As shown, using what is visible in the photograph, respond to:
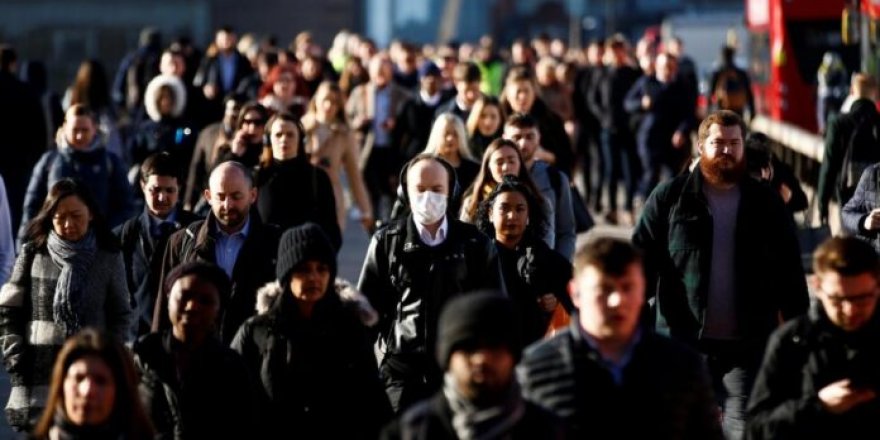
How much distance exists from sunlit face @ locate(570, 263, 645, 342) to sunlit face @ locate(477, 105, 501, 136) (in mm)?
8070

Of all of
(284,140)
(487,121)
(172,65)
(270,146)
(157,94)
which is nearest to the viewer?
(284,140)

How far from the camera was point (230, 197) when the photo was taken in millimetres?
10047

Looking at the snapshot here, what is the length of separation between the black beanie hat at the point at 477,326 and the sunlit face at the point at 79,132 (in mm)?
7292

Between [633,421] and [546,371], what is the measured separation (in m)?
0.25

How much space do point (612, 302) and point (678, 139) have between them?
48.0ft

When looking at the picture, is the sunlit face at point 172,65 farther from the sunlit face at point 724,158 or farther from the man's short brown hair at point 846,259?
the man's short brown hair at point 846,259

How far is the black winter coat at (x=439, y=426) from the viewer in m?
5.98

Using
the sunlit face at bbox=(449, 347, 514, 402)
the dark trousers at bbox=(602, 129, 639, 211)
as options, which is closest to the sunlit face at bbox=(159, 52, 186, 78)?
the dark trousers at bbox=(602, 129, 639, 211)

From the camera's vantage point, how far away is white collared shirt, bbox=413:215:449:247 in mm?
9539

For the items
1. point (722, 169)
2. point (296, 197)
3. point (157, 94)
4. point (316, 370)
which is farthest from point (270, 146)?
point (316, 370)

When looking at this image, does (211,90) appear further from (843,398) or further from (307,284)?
(843,398)

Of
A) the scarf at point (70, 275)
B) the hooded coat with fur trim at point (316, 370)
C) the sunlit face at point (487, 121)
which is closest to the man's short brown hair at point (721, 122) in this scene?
the hooded coat with fur trim at point (316, 370)

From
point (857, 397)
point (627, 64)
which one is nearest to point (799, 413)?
point (857, 397)

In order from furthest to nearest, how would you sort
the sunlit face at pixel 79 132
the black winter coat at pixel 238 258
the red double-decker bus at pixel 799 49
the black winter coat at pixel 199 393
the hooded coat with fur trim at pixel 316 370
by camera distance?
the red double-decker bus at pixel 799 49 → the sunlit face at pixel 79 132 → the black winter coat at pixel 238 258 → the hooded coat with fur trim at pixel 316 370 → the black winter coat at pixel 199 393
